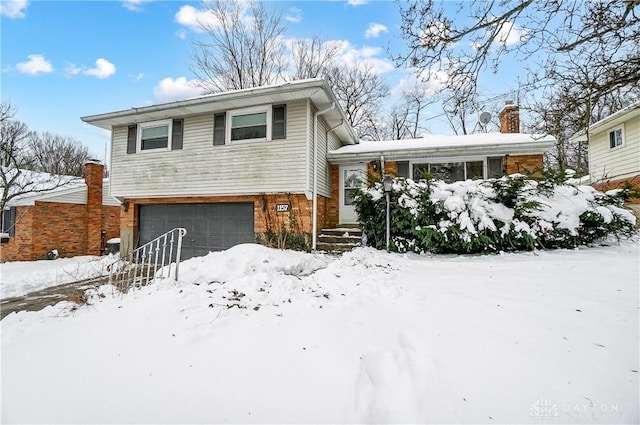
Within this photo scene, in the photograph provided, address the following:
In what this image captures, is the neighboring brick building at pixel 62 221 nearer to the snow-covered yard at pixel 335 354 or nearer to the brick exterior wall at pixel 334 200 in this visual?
the brick exterior wall at pixel 334 200

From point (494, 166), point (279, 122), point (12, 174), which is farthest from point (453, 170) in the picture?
point (12, 174)

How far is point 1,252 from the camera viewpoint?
11.0 metres

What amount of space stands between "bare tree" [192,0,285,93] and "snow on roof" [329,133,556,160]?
36.8 feet

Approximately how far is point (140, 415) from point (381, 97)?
2177cm

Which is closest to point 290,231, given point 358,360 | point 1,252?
point 358,360

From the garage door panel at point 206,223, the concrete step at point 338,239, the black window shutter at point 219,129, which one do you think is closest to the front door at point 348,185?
the concrete step at point 338,239

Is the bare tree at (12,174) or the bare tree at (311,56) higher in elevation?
the bare tree at (311,56)

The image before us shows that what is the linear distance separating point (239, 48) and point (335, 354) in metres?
19.6

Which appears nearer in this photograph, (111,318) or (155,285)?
(111,318)

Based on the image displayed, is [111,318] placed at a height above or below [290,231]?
below

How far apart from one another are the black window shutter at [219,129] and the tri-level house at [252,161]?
0.03m

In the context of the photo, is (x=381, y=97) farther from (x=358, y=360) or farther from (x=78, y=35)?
(x=358, y=360)

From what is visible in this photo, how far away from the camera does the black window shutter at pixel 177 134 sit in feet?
31.0

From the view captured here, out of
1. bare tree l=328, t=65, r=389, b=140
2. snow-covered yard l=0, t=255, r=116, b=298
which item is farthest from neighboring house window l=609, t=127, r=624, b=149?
snow-covered yard l=0, t=255, r=116, b=298
